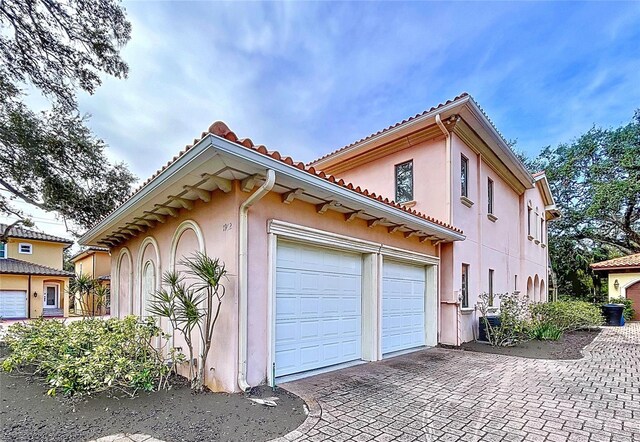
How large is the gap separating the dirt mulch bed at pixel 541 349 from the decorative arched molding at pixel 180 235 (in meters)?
7.36

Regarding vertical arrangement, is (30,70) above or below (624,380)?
above

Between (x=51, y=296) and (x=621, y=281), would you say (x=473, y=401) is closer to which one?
(x=621, y=281)

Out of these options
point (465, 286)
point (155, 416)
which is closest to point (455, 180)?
point (465, 286)

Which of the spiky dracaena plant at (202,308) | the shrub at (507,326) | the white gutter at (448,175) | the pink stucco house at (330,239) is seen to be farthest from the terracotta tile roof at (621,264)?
the spiky dracaena plant at (202,308)

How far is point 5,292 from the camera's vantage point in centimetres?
2294

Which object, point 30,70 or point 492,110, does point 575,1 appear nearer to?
point 492,110

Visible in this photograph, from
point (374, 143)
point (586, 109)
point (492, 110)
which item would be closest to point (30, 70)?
point (374, 143)

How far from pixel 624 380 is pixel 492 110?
14819 millimetres

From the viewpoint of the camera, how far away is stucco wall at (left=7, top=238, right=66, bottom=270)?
83.1ft

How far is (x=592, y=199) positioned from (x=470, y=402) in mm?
24582

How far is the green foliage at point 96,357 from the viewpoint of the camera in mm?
4621

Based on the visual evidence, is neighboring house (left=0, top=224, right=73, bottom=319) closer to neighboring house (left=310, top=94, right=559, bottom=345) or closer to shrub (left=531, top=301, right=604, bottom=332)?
neighboring house (left=310, top=94, right=559, bottom=345)

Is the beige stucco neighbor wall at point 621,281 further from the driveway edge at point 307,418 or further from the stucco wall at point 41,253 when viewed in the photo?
the stucco wall at point 41,253

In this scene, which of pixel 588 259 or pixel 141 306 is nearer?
pixel 141 306
